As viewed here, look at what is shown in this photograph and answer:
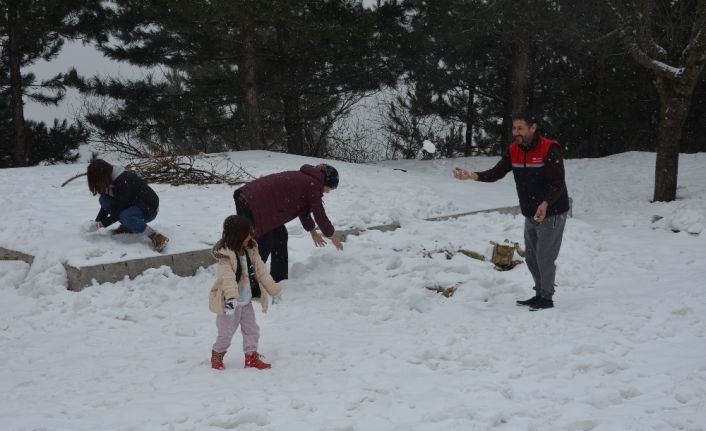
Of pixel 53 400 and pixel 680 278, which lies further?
pixel 680 278

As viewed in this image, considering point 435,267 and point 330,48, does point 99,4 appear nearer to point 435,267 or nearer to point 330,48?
point 330,48

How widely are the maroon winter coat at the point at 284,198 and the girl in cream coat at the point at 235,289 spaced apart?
1.31 metres

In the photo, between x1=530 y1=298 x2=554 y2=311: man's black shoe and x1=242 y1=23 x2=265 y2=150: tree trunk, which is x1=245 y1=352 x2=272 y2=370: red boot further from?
x1=242 y1=23 x2=265 y2=150: tree trunk

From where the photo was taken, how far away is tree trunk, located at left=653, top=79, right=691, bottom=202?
1174 centimetres

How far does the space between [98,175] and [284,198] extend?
1.95 metres

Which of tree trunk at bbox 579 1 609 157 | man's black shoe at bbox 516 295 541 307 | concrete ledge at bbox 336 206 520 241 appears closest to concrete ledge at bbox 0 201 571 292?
concrete ledge at bbox 336 206 520 241

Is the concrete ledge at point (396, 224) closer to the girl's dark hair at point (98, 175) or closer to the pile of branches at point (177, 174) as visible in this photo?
the girl's dark hair at point (98, 175)

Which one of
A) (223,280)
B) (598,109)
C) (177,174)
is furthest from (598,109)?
(223,280)

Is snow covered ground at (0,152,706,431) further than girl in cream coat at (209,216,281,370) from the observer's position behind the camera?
No

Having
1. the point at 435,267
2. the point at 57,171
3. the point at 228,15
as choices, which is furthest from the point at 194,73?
the point at 435,267

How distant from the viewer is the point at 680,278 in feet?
23.1

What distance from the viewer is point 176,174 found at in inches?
408

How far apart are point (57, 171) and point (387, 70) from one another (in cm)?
952

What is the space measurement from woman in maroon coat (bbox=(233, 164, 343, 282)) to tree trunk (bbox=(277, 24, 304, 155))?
35.9 ft
